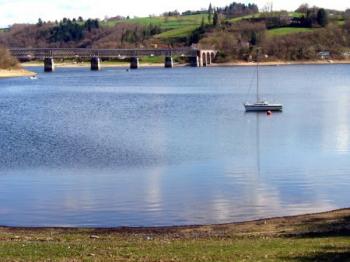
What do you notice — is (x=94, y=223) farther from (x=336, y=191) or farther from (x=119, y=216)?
(x=336, y=191)

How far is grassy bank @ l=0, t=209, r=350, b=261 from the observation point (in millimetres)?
17203

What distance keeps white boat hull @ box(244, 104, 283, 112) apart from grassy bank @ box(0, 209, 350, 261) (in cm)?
5230

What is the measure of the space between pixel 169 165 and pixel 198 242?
21.8 meters

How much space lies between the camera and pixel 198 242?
20578mm

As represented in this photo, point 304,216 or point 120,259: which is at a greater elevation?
point 120,259

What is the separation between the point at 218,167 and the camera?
41281mm

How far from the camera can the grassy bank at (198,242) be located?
1720 cm

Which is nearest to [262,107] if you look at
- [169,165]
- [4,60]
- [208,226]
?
[169,165]

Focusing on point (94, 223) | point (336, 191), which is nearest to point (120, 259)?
point (94, 223)

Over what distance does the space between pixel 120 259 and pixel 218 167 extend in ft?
80.4

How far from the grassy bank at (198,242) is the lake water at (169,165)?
7.74ft

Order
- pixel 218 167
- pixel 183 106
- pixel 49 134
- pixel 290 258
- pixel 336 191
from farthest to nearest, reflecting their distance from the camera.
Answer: pixel 183 106 < pixel 49 134 < pixel 218 167 < pixel 336 191 < pixel 290 258

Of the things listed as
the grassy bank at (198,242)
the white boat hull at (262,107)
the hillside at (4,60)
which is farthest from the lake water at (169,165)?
the hillside at (4,60)

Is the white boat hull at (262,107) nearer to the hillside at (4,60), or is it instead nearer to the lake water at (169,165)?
the lake water at (169,165)
